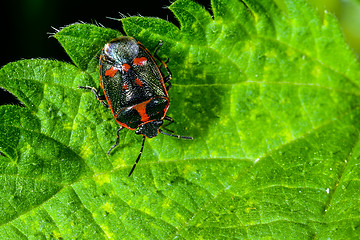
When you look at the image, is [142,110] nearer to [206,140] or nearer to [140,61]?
[140,61]

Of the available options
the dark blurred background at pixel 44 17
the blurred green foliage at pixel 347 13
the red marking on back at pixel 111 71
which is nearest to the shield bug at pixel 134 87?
the red marking on back at pixel 111 71

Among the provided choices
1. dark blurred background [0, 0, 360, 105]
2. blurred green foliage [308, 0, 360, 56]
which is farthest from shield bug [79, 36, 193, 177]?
blurred green foliage [308, 0, 360, 56]

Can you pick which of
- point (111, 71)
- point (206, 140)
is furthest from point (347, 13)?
point (111, 71)

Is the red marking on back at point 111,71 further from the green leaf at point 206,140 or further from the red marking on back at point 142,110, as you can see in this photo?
the red marking on back at point 142,110

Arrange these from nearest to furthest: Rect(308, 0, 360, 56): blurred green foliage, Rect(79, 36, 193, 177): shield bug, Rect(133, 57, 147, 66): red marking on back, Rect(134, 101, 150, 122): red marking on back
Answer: Rect(79, 36, 193, 177): shield bug, Rect(133, 57, 147, 66): red marking on back, Rect(134, 101, 150, 122): red marking on back, Rect(308, 0, 360, 56): blurred green foliage

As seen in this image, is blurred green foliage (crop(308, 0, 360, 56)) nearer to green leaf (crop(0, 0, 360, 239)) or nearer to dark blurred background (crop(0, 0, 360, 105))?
green leaf (crop(0, 0, 360, 239))

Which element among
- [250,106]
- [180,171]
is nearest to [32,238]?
[180,171]
